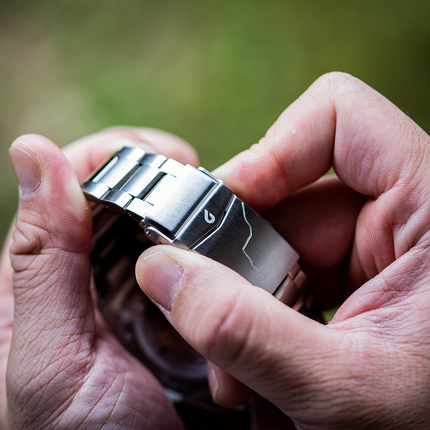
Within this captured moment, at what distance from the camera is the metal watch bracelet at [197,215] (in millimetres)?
645

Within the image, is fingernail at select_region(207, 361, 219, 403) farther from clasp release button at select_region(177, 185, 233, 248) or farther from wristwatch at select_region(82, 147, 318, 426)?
clasp release button at select_region(177, 185, 233, 248)

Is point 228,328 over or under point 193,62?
under

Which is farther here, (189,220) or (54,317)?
(54,317)

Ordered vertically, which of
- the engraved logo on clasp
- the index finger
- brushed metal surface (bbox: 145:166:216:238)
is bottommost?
the engraved logo on clasp

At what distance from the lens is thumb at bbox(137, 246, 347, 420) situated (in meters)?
0.54

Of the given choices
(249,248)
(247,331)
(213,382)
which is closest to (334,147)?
(249,248)

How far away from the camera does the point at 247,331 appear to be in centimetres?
53

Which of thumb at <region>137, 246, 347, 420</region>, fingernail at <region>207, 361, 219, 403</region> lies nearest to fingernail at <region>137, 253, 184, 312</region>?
thumb at <region>137, 246, 347, 420</region>

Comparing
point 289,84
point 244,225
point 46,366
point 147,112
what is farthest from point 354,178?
point 147,112

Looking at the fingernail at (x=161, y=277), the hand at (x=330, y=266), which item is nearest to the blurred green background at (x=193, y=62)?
the hand at (x=330, y=266)

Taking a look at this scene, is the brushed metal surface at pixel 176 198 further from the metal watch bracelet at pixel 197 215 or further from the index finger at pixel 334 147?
the index finger at pixel 334 147

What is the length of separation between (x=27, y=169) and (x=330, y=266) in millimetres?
740

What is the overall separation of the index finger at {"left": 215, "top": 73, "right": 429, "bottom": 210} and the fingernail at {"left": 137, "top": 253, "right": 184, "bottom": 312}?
306 mm

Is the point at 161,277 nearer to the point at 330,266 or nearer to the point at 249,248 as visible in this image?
the point at 249,248
